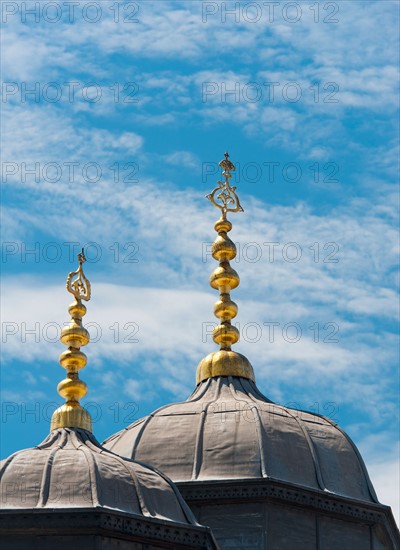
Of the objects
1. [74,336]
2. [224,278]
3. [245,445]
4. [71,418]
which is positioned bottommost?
[71,418]

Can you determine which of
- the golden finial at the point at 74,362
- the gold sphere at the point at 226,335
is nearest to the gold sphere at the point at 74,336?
the golden finial at the point at 74,362

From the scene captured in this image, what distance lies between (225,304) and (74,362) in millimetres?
7178

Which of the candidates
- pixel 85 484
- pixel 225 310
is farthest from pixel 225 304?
pixel 85 484

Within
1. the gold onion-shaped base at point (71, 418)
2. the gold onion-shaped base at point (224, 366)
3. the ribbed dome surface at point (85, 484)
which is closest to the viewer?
the ribbed dome surface at point (85, 484)

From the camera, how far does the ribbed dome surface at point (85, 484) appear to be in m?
44.3

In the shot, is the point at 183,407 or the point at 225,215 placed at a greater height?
the point at 225,215

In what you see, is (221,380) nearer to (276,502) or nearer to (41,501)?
(276,502)

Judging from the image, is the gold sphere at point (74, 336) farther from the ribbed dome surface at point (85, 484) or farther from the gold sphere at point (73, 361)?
the ribbed dome surface at point (85, 484)

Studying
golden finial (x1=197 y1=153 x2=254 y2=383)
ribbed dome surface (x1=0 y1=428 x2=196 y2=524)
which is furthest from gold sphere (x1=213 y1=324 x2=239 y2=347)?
ribbed dome surface (x1=0 y1=428 x2=196 y2=524)

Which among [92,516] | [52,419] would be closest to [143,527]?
[92,516]

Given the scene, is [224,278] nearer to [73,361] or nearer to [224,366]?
[224,366]

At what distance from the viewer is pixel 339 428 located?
53719 mm

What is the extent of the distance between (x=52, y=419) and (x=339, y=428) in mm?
7848

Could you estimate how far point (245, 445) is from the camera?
5131cm
